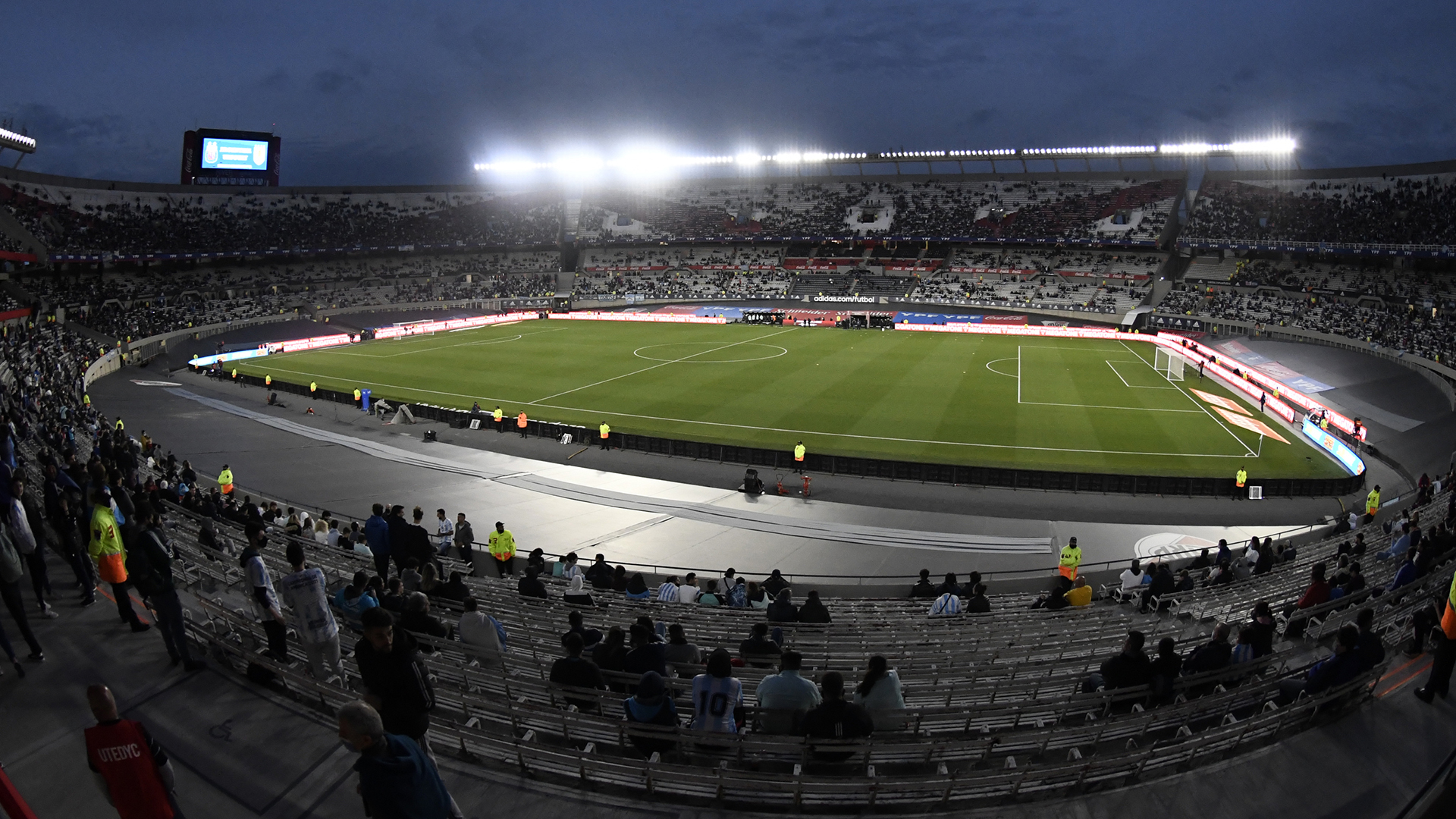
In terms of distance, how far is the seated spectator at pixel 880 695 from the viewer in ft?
22.0

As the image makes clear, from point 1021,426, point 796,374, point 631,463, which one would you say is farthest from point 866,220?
point 631,463

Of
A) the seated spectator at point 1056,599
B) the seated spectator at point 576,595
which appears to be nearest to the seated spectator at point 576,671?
the seated spectator at point 576,595

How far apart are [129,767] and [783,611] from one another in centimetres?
812

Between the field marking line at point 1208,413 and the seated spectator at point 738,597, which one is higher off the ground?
the field marking line at point 1208,413

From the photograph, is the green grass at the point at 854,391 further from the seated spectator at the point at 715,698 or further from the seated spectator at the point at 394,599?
the seated spectator at the point at 715,698

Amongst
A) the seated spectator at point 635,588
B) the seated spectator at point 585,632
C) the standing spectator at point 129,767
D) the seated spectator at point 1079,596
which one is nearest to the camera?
the standing spectator at point 129,767

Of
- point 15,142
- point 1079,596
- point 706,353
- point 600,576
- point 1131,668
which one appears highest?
point 15,142

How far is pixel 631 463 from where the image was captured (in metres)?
29.2

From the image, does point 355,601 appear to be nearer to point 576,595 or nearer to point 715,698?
point 576,595

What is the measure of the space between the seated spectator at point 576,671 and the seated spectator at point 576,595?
4.73 meters

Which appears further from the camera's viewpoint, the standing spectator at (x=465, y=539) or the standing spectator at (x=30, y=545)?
the standing spectator at (x=465, y=539)

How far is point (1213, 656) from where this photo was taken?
800 cm

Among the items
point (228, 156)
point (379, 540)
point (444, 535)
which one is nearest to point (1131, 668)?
point (379, 540)

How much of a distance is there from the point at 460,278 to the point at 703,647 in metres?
101
